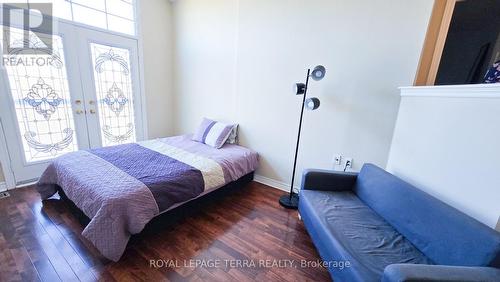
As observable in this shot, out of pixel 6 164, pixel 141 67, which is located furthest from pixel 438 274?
pixel 141 67

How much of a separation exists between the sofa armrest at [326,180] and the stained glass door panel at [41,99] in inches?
128

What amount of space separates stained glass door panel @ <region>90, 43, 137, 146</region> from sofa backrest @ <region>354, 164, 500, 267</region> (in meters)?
3.69

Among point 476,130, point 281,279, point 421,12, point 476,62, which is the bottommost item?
point 281,279

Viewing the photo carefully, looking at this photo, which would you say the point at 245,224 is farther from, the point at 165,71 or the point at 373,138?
the point at 165,71

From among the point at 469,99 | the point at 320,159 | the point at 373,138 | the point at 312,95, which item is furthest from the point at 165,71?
the point at 469,99

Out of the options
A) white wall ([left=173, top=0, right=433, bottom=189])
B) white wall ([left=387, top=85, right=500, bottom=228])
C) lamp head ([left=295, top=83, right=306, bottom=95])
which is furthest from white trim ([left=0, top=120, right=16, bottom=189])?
white wall ([left=387, top=85, right=500, bottom=228])

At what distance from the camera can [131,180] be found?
1.75m

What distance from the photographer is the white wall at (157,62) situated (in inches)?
137

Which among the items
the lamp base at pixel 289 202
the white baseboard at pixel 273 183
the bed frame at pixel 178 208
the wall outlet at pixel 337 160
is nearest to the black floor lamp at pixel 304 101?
the lamp base at pixel 289 202

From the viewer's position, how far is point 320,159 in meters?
2.59

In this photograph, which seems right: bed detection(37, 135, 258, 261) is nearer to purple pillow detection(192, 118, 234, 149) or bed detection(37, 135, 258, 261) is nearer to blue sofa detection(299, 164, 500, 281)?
purple pillow detection(192, 118, 234, 149)

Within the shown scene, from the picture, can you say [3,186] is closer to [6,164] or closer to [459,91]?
[6,164]

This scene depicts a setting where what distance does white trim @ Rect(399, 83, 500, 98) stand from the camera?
3.99 ft

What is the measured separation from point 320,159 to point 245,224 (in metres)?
1.22
